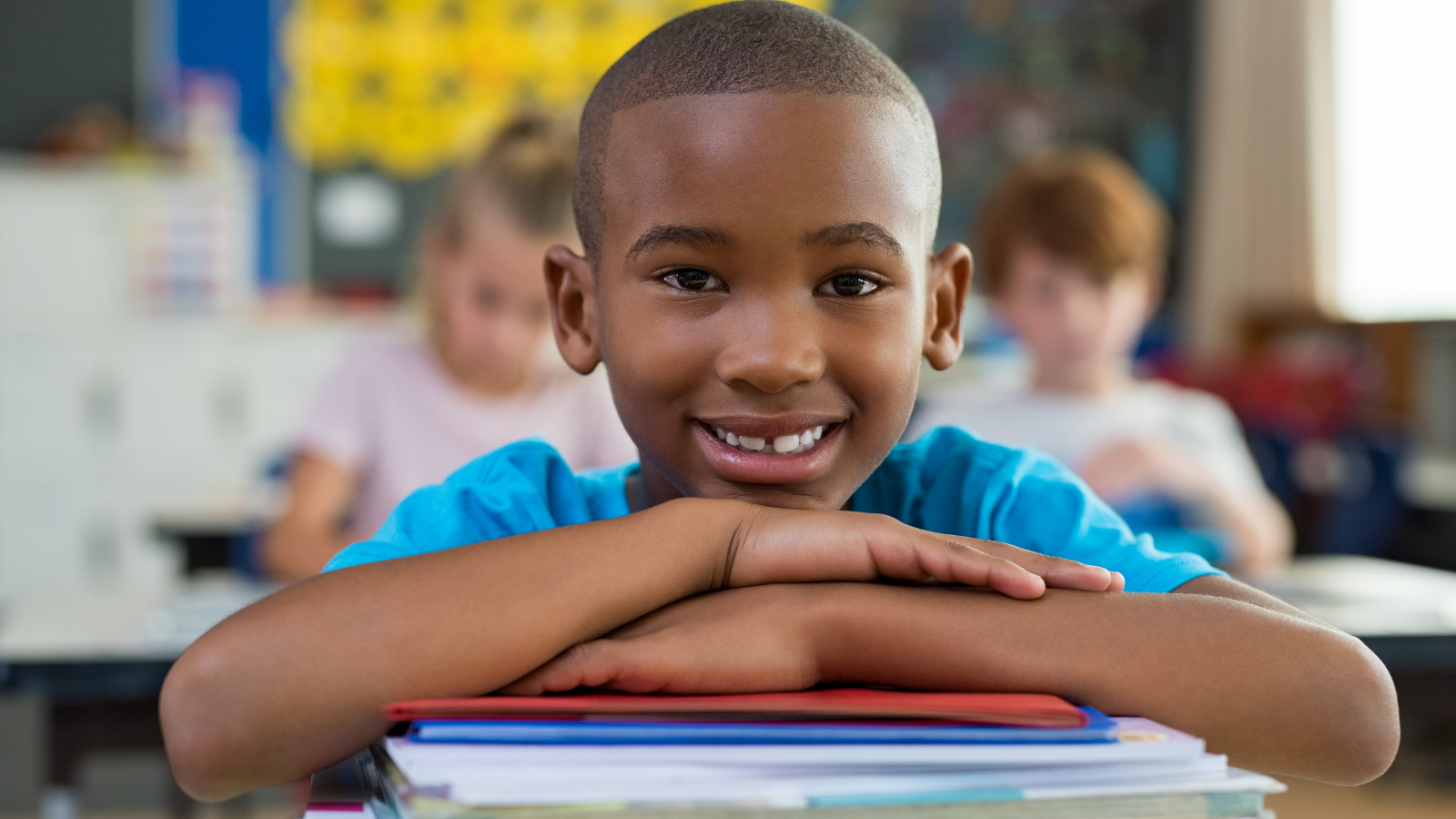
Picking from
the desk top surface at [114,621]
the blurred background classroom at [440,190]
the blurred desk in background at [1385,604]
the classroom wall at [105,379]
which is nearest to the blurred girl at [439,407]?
the desk top surface at [114,621]

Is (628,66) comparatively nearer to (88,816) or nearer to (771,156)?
(771,156)

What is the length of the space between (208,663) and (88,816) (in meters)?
2.66

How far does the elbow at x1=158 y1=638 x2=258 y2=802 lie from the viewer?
0.59 m

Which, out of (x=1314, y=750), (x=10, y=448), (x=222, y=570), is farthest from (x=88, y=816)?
(x=1314, y=750)

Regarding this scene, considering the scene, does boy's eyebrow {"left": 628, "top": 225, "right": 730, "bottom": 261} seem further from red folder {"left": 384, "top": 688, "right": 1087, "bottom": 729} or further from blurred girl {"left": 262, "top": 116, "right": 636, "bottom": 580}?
blurred girl {"left": 262, "top": 116, "right": 636, "bottom": 580}

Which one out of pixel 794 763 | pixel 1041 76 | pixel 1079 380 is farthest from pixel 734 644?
pixel 1041 76

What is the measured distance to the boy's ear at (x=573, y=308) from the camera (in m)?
0.86

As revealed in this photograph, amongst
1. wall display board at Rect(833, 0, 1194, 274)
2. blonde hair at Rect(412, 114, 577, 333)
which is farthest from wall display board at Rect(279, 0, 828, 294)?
blonde hair at Rect(412, 114, 577, 333)

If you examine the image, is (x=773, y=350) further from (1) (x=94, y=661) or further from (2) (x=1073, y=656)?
(1) (x=94, y=661)

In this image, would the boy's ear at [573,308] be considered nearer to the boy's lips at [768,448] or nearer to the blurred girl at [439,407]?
the boy's lips at [768,448]

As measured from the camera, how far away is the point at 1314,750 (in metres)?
0.62

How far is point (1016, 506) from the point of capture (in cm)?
86

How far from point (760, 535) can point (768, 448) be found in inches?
3.8

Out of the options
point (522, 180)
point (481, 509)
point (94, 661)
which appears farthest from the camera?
point (522, 180)
